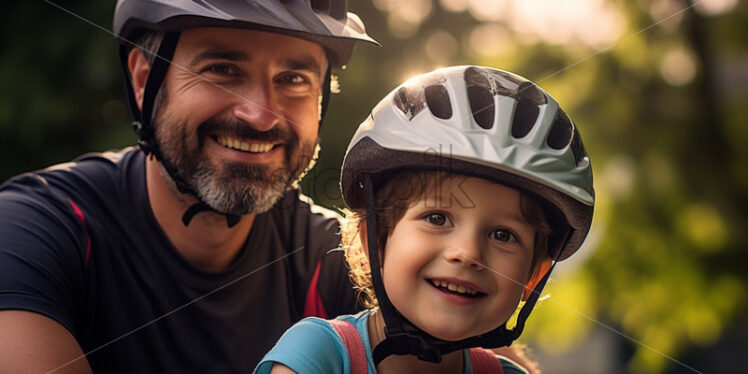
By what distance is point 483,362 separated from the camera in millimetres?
2240

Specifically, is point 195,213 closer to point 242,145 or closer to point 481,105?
point 242,145

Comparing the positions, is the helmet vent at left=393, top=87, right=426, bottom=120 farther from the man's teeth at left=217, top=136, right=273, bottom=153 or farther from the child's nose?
the man's teeth at left=217, top=136, right=273, bottom=153

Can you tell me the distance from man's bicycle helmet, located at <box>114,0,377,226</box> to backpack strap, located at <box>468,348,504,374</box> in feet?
3.44

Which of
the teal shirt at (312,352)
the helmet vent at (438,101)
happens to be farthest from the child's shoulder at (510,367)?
the helmet vent at (438,101)

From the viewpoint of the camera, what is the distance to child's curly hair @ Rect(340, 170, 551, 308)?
2037 mm

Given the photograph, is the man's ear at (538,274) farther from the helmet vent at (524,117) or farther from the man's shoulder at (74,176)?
the man's shoulder at (74,176)

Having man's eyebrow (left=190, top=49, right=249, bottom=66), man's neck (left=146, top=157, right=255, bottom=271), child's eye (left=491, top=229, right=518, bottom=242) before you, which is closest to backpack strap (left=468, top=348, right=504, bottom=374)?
child's eye (left=491, top=229, right=518, bottom=242)

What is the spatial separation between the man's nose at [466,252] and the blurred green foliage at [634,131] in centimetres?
284

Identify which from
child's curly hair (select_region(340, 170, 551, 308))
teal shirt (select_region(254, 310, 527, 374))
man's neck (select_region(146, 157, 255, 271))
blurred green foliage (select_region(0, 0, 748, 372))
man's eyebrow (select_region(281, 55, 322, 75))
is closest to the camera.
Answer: teal shirt (select_region(254, 310, 527, 374))

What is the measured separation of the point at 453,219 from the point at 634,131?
148 inches

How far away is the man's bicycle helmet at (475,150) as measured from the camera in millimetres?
1972

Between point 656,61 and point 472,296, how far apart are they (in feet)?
13.0

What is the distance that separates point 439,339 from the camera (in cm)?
200

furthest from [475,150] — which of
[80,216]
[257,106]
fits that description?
[80,216]
